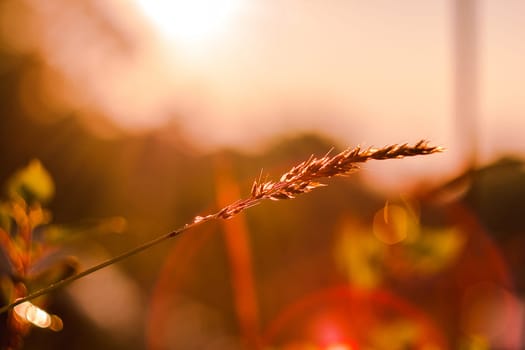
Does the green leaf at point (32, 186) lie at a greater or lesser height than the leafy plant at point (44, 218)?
greater

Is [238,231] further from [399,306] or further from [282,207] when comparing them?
[282,207]

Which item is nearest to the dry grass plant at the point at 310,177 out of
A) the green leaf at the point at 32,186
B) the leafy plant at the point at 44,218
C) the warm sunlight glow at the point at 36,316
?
the leafy plant at the point at 44,218

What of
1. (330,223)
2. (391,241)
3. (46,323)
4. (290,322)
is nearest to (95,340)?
(290,322)

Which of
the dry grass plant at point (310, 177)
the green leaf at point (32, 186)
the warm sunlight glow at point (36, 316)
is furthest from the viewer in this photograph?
the green leaf at point (32, 186)

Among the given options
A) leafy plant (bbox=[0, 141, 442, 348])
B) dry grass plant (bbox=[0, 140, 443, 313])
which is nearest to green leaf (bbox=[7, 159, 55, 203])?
leafy plant (bbox=[0, 141, 442, 348])

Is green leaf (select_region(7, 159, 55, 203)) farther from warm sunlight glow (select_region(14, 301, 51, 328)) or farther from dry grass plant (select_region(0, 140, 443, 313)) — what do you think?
dry grass plant (select_region(0, 140, 443, 313))

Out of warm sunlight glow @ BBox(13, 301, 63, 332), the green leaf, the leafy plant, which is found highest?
the green leaf

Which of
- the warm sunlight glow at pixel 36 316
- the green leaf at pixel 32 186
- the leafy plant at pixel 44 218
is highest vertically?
the green leaf at pixel 32 186

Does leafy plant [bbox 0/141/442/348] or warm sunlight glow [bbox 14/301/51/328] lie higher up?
leafy plant [bbox 0/141/442/348]

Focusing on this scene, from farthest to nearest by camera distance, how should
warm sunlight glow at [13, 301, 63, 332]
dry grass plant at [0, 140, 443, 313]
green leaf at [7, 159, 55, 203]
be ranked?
green leaf at [7, 159, 55, 203]
warm sunlight glow at [13, 301, 63, 332]
dry grass plant at [0, 140, 443, 313]

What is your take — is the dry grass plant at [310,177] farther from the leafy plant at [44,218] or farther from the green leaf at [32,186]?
the green leaf at [32,186]

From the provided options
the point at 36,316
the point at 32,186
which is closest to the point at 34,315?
the point at 36,316
